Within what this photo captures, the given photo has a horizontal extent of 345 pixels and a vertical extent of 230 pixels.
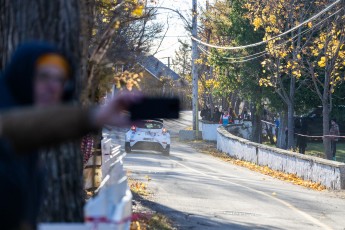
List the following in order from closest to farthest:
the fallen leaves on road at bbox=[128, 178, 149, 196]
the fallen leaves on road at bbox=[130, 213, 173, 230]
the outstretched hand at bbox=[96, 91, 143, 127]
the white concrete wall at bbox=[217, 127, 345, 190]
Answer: the outstretched hand at bbox=[96, 91, 143, 127], the fallen leaves on road at bbox=[130, 213, 173, 230], the fallen leaves on road at bbox=[128, 178, 149, 196], the white concrete wall at bbox=[217, 127, 345, 190]

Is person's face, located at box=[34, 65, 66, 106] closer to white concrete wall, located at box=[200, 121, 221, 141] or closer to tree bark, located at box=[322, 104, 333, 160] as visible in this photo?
tree bark, located at box=[322, 104, 333, 160]

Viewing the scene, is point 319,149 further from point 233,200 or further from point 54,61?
point 54,61

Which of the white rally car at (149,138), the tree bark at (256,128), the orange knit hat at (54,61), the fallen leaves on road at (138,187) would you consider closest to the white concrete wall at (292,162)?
the white rally car at (149,138)

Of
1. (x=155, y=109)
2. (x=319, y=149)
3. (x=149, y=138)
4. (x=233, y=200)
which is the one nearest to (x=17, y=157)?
(x=155, y=109)

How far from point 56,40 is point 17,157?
2172 mm

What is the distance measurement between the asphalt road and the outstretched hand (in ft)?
27.7

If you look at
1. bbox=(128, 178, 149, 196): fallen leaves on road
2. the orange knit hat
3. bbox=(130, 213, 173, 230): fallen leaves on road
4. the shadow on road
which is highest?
the orange knit hat

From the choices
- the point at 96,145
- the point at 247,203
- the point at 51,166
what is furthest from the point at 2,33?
the point at 247,203

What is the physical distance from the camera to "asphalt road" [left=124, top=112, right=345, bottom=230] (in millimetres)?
16141

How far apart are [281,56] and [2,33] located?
2645 centimetres

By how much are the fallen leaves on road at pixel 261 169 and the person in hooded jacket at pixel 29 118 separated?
20599 mm

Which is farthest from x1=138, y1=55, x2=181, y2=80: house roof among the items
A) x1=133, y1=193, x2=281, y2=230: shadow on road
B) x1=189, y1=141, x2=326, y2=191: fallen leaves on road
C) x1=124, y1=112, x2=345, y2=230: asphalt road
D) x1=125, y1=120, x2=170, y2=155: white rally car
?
x1=189, y1=141, x2=326, y2=191: fallen leaves on road

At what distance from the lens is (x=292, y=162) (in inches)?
1113

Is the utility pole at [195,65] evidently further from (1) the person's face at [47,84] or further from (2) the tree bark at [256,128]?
(1) the person's face at [47,84]
